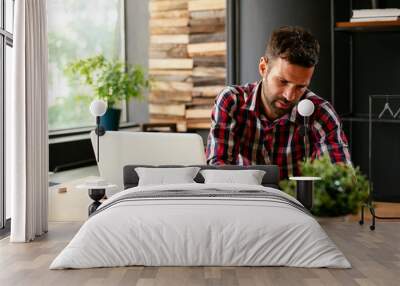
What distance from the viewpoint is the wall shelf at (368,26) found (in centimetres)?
593

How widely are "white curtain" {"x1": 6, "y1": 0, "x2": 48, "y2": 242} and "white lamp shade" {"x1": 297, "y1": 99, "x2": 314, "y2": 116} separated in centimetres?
177

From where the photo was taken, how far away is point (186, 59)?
8680 millimetres

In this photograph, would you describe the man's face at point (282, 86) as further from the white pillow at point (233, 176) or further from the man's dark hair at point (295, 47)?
the white pillow at point (233, 176)

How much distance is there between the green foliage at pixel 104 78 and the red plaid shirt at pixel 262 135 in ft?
9.02

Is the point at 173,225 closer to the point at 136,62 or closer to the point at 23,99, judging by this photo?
the point at 23,99

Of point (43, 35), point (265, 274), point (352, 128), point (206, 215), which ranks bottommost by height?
point (265, 274)

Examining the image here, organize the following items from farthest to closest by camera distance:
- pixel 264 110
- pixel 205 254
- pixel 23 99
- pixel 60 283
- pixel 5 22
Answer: pixel 264 110, pixel 5 22, pixel 23 99, pixel 205 254, pixel 60 283

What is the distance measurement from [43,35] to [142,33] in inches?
158

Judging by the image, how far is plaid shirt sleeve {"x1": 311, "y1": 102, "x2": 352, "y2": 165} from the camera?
5762 mm

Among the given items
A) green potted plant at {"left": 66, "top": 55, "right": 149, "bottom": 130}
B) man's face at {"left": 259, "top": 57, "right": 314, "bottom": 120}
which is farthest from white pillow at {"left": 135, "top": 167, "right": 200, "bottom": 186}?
green potted plant at {"left": 66, "top": 55, "right": 149, "bottom": 130}

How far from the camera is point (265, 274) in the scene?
4.02 meters

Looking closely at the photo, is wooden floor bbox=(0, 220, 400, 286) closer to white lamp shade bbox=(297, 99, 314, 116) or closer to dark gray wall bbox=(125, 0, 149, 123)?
white lamp shade bbox=(297, 99, 314, 116)

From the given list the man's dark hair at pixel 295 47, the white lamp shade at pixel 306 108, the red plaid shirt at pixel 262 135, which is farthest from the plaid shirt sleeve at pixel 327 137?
the man's dark hair at pixel 295 47

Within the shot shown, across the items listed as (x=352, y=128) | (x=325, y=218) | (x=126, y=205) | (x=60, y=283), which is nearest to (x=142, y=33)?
(x=352, y=128)
